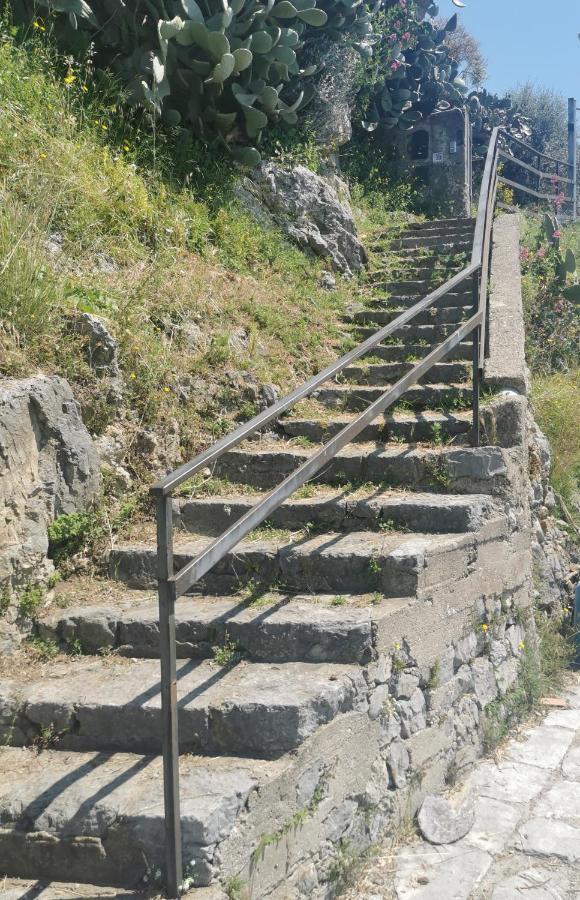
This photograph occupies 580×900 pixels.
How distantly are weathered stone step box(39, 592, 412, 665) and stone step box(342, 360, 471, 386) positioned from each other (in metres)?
2.31

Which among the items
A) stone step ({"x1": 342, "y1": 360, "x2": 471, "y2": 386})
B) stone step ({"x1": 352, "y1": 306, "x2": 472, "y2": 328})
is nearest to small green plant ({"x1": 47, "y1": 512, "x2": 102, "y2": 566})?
stone step ({"x1": 342, "y1": 360, "x2": 471, "y2": 386})

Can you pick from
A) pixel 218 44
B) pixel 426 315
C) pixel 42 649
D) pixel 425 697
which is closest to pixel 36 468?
pixel 42 649

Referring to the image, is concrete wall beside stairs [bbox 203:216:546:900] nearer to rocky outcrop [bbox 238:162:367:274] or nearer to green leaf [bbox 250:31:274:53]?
rocky outcrop [bbox 238:162:367:274]

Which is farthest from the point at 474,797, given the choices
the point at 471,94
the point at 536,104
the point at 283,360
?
the point at 536,104

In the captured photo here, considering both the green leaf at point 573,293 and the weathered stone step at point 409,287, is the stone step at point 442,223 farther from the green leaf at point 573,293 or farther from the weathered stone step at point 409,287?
the weathered stone step at point 409,287

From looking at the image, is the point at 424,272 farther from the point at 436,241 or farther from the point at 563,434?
the point at 563,434

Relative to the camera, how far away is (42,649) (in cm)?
332

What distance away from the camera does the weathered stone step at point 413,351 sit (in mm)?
5703

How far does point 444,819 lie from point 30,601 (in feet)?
6.34

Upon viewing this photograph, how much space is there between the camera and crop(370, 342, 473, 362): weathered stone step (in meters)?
5.70

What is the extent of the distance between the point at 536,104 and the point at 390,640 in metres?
18.6

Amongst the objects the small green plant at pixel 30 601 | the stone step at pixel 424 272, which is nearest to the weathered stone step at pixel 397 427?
the small green plant at pixel 30 601

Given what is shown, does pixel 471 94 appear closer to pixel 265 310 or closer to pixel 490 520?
pixel 265 310

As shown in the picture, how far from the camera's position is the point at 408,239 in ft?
27.9
